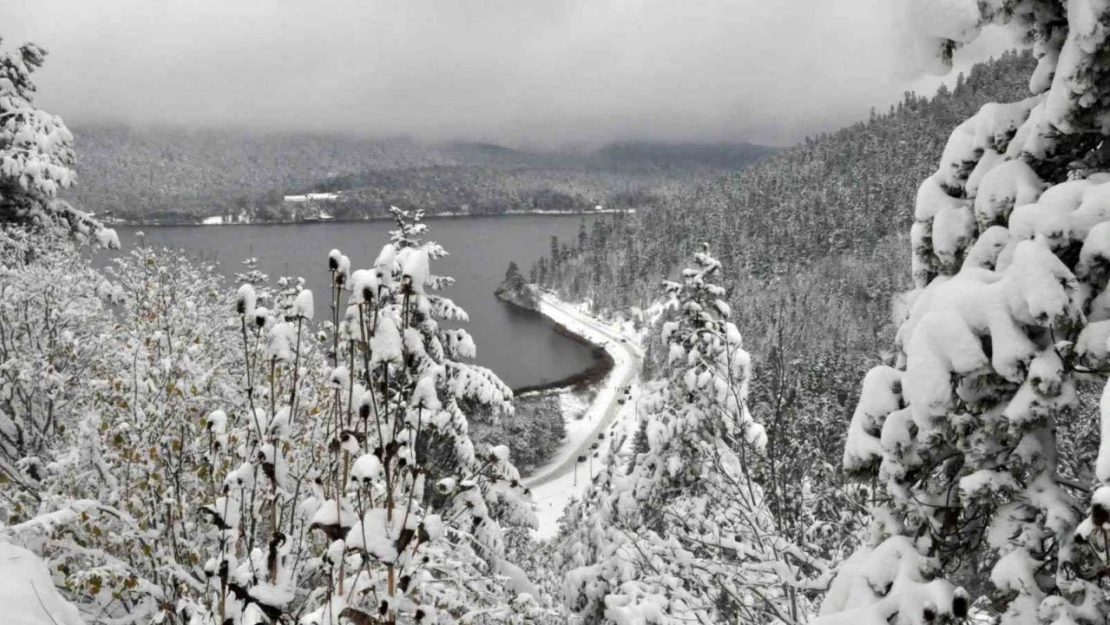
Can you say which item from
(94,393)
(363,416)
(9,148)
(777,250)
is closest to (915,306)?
(363,416)

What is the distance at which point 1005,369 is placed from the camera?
2.44 metres

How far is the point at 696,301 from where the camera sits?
11.4m

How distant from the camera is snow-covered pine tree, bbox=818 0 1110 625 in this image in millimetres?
2424

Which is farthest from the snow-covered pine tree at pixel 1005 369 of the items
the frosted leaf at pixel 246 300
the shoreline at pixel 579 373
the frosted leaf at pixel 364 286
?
the shoreline at pixel 579 373

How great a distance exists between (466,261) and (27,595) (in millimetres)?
125684

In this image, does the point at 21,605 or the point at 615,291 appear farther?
the point at 615,291

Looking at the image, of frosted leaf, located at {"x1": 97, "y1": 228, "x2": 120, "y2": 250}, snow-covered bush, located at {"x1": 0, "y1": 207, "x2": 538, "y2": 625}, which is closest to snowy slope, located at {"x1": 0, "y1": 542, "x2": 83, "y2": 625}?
snow-covered bush, located at {"x1": 0, "y1": 207, "x2": 538, "y2": 625}

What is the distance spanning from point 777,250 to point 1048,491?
371ft

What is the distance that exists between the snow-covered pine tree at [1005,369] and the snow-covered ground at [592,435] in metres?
22.7

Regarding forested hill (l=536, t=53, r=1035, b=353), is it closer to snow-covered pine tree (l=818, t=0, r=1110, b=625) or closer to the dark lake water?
the dark lake water

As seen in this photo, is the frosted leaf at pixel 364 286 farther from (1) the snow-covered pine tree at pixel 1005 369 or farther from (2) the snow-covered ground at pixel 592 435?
(2) the snow-covered ground at pixel 592 435

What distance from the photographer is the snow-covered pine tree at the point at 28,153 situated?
34.2ft

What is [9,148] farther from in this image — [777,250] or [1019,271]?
[777,250]

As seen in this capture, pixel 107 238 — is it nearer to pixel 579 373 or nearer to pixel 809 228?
pixel 579 373
